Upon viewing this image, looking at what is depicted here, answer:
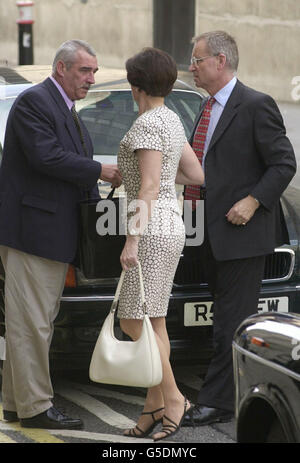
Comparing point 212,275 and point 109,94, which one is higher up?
point 109,94

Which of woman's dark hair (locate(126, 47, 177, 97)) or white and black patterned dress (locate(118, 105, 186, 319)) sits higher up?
woman's dark hair (locate(126, 47, 177, 97))

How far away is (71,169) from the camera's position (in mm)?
4805

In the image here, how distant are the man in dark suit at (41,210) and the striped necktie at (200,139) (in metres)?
0.48

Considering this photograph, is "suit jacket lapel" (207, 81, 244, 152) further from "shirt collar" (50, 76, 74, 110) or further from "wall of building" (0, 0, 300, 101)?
"wall of building" (0, 0, 300, 101)

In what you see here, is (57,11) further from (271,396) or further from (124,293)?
(271,396)

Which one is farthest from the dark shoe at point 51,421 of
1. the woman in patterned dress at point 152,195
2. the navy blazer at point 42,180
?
the navy blazer at point 42,180

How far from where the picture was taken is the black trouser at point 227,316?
5.15m

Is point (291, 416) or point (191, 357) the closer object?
point (291, 416)

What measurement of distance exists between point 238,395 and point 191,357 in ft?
5.79

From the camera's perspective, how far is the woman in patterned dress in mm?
4613

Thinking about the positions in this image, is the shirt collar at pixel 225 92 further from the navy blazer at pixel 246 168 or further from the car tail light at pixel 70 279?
the car tail light at pixel 70 279

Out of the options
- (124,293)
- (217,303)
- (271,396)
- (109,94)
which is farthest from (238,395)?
(109,94)

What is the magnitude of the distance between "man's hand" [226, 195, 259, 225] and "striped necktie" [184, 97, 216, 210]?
251mm
